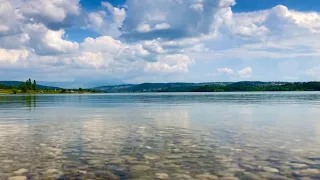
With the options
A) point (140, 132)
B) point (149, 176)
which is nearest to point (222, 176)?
point (149, 176)

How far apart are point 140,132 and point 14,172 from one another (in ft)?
43.4

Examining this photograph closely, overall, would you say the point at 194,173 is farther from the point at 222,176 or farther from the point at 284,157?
the point at 284,157

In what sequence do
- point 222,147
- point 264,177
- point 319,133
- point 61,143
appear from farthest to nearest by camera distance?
1. point 319,133
2. point 61,143
3. point 222,147
4. point 264,177

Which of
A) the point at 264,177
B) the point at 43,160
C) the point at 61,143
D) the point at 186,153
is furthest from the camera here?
the point at 61,143

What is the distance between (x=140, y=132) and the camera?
2572 cm

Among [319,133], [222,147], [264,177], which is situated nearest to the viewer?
[264,177]

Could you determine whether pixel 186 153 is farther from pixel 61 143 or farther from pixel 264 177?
pixel 61 143

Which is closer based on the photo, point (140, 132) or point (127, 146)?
point (127, 146)

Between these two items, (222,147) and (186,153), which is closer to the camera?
(186,153)

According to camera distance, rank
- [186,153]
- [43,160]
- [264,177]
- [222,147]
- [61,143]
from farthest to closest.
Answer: [61,143]
[222,147]
[186,153]
[43,160]
[264,177]

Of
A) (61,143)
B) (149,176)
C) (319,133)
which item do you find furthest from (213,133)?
(149,176)

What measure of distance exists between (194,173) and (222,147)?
601cm

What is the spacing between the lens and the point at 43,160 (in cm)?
1546

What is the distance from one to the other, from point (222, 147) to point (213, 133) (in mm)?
5971
